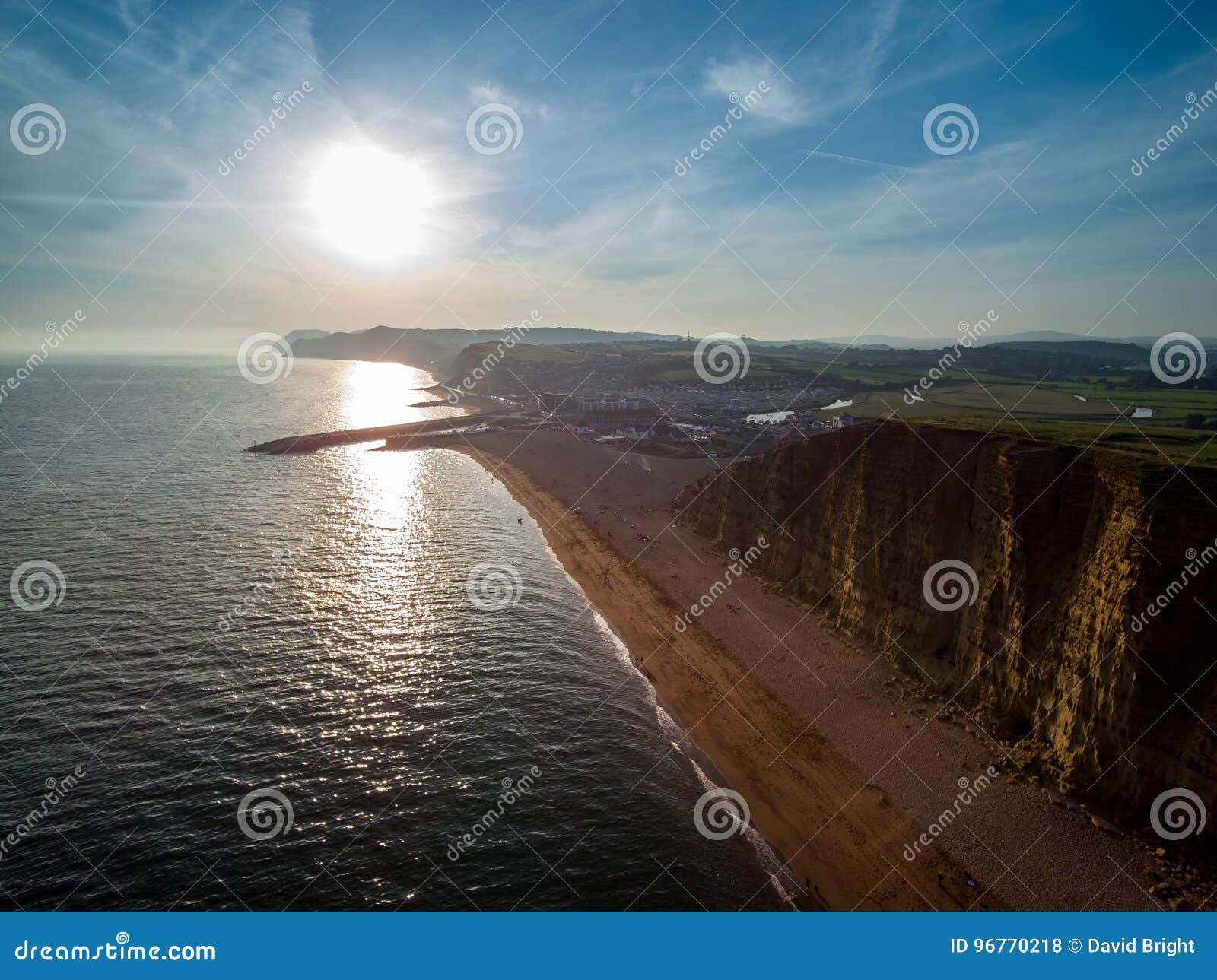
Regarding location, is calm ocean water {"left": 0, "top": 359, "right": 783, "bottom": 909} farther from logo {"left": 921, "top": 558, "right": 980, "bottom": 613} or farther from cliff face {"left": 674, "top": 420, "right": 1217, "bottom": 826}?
logo {"left": 921, "top": 558, "right": 980, "bottom": 613}

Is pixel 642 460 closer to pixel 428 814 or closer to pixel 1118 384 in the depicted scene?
pixel 1118 384

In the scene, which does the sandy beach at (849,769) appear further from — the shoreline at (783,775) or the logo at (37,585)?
the logo at (37,585)

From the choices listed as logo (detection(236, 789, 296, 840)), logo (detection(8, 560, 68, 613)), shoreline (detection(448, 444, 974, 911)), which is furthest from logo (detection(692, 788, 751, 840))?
logo (detection(8, 560, 68, 613))

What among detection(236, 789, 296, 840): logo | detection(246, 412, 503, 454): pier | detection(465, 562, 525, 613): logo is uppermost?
detection(246, 412, 503, 454): pier

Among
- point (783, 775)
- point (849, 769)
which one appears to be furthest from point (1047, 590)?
point (783, 775)

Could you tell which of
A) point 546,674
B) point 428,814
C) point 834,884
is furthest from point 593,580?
point 834,884

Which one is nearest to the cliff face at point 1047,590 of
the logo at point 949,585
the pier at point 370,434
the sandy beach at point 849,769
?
the logo at point 949,585

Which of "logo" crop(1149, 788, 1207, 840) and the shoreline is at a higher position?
the shoreline
